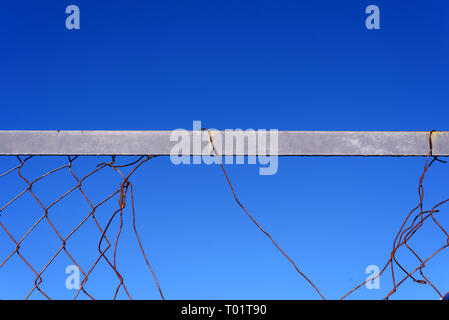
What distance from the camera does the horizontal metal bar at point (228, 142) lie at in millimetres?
1461

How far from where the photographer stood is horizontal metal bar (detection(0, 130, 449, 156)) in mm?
1461

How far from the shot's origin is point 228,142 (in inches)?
58.3
